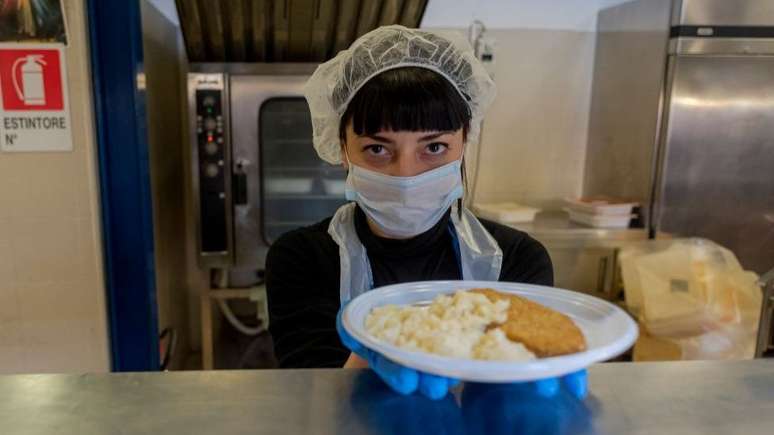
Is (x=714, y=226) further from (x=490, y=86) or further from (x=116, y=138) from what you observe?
(x=116, y=138)

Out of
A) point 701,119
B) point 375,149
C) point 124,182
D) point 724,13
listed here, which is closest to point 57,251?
point 124,182

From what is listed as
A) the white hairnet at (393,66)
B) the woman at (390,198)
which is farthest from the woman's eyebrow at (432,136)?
the white hairnet at (393,66)

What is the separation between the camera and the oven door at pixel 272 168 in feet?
7.89

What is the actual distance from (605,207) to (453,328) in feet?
6.94

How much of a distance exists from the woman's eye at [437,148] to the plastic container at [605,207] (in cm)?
160

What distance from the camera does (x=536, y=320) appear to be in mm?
575

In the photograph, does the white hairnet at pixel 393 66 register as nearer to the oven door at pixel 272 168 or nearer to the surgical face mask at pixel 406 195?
the surgical face mask at pixel 406 195

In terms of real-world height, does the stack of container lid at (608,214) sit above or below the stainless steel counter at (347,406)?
below

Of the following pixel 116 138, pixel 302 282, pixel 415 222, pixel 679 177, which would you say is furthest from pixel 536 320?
pixel 679 177

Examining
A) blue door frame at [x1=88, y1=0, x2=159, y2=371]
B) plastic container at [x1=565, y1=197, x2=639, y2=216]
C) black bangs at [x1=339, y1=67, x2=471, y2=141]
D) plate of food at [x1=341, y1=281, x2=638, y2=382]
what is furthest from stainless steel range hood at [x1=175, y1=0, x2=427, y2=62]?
plate of food at [x1=341, y1=281, x2=638, y2=382]

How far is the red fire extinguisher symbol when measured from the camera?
1784 millimetres

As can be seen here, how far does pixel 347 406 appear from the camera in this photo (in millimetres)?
569

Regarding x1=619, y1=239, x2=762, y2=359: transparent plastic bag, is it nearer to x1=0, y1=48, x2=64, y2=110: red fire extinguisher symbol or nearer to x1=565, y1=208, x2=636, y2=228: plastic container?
x1=565, y1=208, x2=636, y2=228: plastic container

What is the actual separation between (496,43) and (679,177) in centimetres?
113
